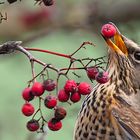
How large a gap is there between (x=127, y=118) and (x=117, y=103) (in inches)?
4.2

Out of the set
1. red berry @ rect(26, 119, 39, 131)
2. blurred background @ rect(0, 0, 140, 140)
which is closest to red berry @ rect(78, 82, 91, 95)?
red berry @ rect(26, 119, 39, 131)

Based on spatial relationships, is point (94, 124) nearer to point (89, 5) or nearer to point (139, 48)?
point (139, 48)

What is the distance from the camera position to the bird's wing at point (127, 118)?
12.5 ft

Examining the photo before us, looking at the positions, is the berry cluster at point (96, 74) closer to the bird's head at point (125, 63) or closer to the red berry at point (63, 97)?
the red berry at point (63, 97)

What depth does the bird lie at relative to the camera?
3.80m

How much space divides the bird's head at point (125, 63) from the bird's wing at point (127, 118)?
0.12 m

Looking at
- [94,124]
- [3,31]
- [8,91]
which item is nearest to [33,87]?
[94,124]

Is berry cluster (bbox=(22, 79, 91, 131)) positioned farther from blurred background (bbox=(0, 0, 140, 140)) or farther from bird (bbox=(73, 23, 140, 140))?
blurred background (bbox=(0, 0, 140, 140))

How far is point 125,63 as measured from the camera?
3963 mm

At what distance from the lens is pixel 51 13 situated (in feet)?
17.5

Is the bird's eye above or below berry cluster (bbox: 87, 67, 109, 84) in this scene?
above

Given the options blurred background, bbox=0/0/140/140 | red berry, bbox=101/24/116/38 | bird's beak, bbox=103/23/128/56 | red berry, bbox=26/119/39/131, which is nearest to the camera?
red berry, bbox=26/119/39/131

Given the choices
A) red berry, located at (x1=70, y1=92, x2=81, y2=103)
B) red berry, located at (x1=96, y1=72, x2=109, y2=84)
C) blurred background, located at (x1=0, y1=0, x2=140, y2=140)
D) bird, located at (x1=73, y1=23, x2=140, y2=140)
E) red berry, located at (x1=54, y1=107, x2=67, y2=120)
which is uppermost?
blurred background, located at (x1=0, y1=0, x2=140, y2=140)

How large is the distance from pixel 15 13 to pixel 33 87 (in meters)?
2.34
